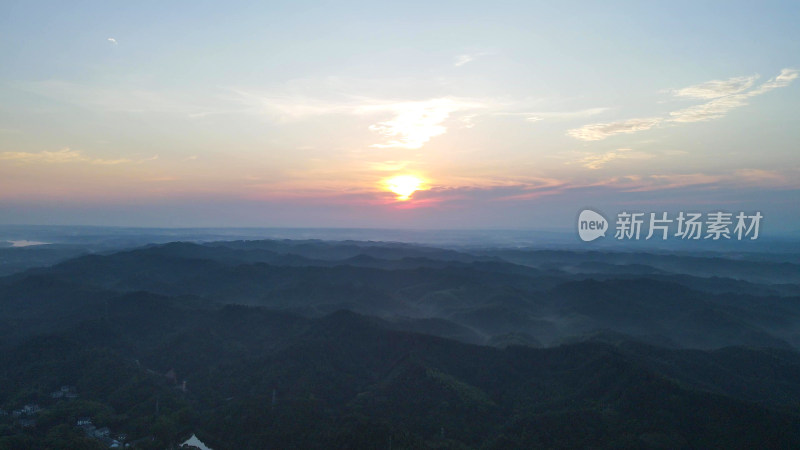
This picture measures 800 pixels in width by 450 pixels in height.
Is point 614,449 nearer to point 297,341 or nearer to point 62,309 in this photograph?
point 297,341

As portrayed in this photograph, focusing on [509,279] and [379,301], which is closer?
[379,301]

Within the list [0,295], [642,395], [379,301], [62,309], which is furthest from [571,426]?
[0,295]

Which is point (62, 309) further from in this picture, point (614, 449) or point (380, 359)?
point (614, 449)

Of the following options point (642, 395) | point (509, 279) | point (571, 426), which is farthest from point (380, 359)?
point (509, 279)

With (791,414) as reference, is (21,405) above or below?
below

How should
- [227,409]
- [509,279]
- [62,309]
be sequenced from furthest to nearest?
[509,279] → [62,309] → [227,409]

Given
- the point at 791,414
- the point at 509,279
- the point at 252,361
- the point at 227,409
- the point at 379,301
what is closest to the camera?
the point at 791,414

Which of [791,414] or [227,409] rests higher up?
[791,414]

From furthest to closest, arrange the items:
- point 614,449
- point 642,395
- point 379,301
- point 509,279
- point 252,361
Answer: point 509,279, point 379,301, point 252,361, point 642,395, point 614,449

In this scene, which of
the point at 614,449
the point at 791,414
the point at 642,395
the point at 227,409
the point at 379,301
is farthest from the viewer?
the point at 379,301

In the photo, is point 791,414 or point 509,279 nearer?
point 791,414
